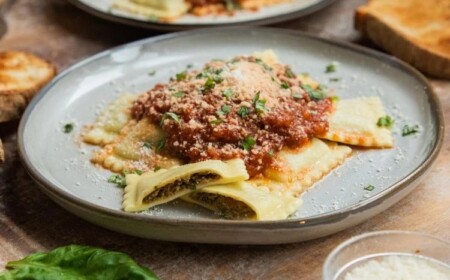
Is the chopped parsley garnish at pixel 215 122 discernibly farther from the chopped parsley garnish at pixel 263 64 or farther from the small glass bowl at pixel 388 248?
the small glass bowl at pixel 388 248

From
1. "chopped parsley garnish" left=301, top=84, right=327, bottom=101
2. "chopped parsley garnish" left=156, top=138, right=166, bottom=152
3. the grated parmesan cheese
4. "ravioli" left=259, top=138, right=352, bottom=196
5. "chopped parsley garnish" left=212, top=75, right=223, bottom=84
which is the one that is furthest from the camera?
"chopped parsley garnish" left=301, top=84, right=327, bottom=101

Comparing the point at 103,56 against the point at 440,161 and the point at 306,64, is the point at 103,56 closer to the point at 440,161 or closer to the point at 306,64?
the point at 306,64

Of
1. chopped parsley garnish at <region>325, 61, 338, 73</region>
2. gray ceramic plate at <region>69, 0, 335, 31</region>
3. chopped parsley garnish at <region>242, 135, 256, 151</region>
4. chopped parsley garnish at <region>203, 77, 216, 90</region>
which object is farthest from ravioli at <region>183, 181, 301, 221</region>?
gray ceramic plate at <region>69, 0, 335, 31</region>

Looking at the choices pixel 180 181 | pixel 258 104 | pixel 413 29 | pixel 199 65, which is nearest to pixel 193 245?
pixel 180 181

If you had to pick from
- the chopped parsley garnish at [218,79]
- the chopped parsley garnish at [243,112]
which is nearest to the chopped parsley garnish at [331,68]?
the chopped parsley garnish at [218,79]

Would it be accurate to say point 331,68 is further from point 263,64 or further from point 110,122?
point 110,122

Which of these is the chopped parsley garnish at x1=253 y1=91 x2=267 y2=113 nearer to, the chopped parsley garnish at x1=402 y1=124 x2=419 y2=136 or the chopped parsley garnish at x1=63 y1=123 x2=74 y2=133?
the chopped parsley garnish at x1=402 y1=124 x2=419 y2=136

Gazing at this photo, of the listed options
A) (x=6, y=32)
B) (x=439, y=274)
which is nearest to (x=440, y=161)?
(x=439, y=274)
